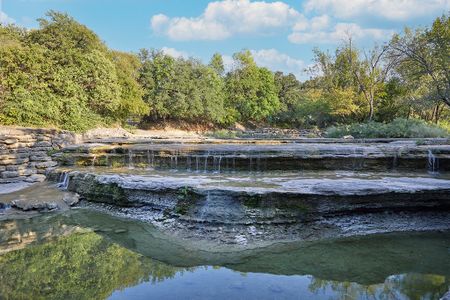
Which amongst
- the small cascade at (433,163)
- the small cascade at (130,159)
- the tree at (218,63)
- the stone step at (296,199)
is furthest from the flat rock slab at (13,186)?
the tree at (218,63)

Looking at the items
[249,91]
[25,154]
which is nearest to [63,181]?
[25,154]

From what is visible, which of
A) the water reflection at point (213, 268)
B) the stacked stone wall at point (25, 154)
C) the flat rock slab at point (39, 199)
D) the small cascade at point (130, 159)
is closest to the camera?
the water reflection at point (213, 268)

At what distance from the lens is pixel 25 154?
961cm

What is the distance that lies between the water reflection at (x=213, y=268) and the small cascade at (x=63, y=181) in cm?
285

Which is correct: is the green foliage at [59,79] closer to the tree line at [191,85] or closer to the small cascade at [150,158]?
the tree line at [191,85]

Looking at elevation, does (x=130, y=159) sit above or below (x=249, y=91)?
below

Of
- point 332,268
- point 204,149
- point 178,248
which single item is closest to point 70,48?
point 204,149

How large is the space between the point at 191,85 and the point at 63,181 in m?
21.2

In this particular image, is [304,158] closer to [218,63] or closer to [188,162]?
[188,162]

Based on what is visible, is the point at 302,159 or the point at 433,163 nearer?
the point at 433,163

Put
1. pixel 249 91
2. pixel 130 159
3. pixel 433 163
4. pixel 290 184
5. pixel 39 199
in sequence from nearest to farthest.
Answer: pixel 290 184, pixel 39 199, pixel 433 163, pixel 130 159, pixel 249 91

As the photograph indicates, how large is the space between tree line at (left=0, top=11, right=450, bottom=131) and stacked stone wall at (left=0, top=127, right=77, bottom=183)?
237cm

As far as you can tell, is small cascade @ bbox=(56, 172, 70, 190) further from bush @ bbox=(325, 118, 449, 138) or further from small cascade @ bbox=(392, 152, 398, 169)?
bush @ bbox=(325, 118, 449, 138)

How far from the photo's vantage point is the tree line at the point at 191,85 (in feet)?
44.9
